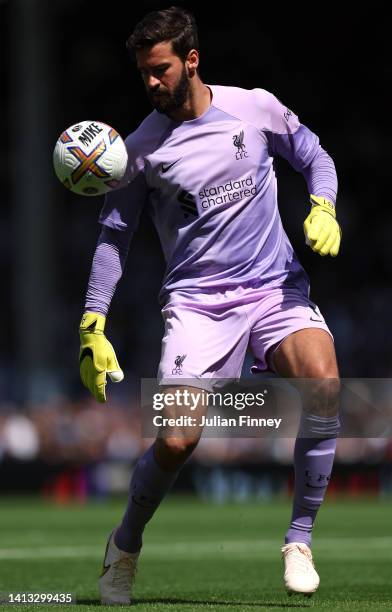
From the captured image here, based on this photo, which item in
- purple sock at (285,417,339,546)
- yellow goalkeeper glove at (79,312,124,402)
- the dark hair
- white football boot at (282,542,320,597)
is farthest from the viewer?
yellow goalkeeper glove at (79,312,124,402)

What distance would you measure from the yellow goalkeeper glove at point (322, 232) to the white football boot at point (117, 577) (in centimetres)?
159

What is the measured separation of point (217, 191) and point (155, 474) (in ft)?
4.09

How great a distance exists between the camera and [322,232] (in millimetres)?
5828

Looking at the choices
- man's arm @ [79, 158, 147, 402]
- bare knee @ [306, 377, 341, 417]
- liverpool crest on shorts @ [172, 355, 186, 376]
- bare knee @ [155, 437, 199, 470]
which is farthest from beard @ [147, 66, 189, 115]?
bare knee @ [155, 437, 199, 470]

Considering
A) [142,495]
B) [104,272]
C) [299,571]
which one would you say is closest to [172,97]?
[104,272]

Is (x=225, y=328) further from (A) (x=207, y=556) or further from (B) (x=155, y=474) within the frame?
(A) (x=207, y=556)

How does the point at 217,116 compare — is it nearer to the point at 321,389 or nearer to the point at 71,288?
the point at 321,389

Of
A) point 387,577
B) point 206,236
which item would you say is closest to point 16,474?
point 387,577

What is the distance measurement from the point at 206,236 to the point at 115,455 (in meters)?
13.8

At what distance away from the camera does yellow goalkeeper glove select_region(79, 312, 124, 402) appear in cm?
611

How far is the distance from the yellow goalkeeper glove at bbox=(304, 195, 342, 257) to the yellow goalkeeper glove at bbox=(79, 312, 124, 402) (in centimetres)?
102

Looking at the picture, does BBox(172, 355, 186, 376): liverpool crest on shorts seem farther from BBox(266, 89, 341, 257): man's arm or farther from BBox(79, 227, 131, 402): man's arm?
BBox(266, 89, 341, 257): man's arm

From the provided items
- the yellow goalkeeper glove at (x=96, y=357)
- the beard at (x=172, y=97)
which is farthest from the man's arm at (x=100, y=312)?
the beard at (x=172, y=97)

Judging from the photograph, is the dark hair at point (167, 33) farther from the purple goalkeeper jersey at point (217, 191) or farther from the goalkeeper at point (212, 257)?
the purple goalkeeper jersey at point (217, 191)
